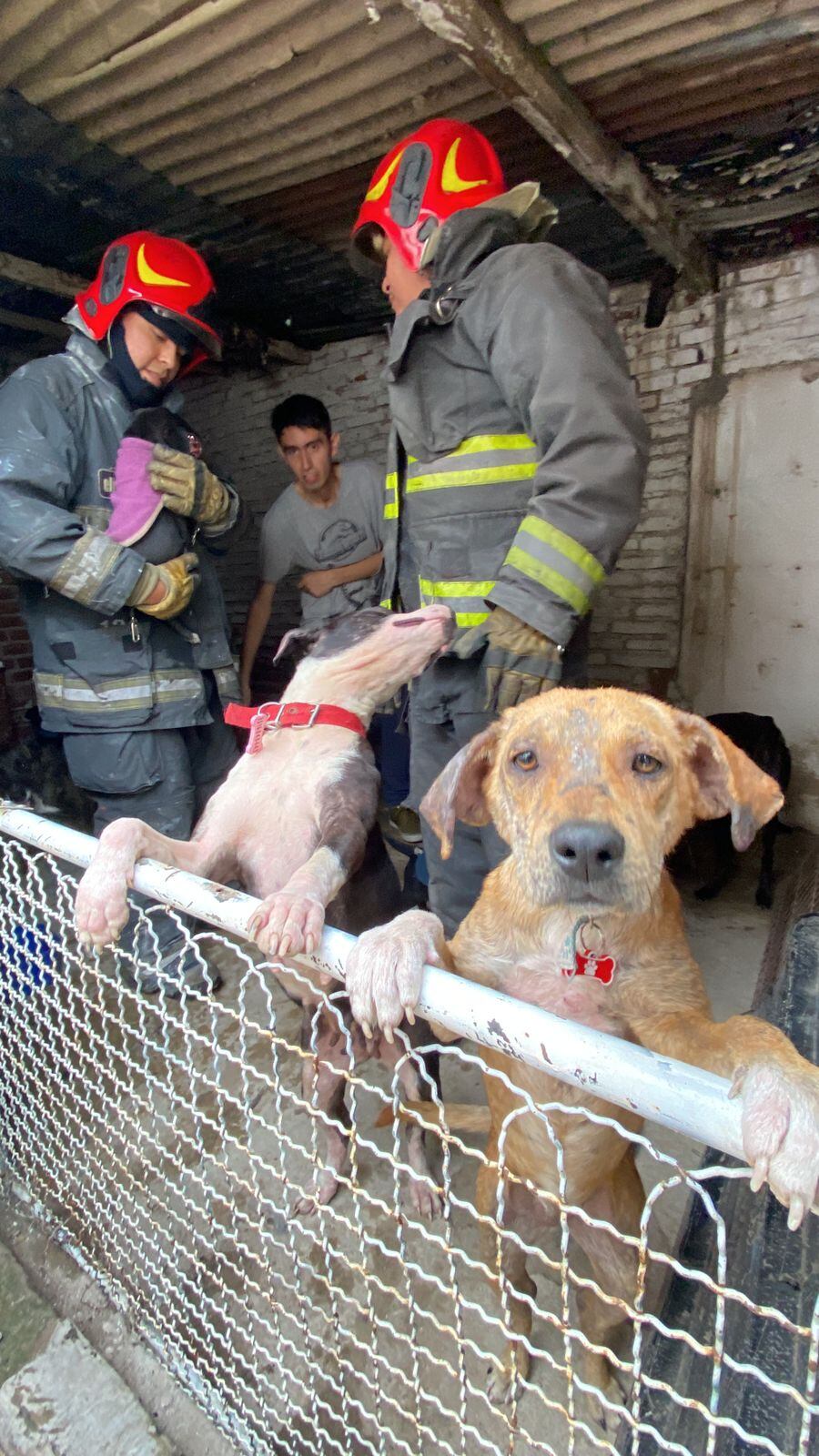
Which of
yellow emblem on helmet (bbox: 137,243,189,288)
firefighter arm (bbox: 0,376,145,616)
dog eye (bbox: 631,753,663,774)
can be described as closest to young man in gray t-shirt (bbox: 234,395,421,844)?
yellow emblem on helmet (bbox: 137,243,189,288)

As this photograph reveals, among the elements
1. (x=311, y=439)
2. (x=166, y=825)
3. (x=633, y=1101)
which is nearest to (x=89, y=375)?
(x=311, y=439)

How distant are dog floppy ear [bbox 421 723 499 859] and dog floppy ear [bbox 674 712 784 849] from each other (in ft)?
1.35

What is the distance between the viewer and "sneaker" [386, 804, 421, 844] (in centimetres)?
361

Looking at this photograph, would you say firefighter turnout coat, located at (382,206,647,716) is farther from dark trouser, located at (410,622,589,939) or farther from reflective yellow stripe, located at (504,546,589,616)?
dark trouser, located at (410,622,589,939)

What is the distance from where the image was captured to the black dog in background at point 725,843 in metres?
4.32

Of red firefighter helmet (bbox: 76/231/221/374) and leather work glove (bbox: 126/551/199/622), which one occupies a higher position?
red firefighter helmet (bbox: 76/231/221/374)

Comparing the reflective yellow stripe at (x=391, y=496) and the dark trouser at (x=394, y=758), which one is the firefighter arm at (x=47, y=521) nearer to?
the reflective yellow stripe at (x=391, y=496)

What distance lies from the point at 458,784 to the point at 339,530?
2930 millimetres

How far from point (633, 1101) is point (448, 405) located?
2.16 m

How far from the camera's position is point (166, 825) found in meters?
3.45

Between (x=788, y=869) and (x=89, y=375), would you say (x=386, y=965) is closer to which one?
(x=89, y=375)

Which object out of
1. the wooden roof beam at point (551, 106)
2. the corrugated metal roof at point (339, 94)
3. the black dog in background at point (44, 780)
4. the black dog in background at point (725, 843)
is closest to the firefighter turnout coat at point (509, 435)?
the wooden roof beam at point (551, 106)

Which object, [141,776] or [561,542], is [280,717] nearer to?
[561,542]

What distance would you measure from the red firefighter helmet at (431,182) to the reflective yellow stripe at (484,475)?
0.72 m
